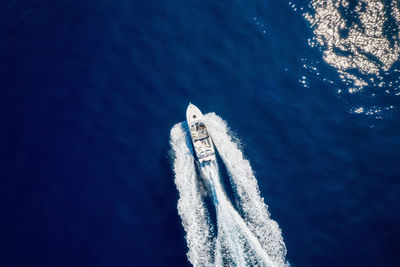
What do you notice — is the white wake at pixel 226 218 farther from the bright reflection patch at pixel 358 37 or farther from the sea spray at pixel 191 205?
the bright reflection patch at pixel 358 37

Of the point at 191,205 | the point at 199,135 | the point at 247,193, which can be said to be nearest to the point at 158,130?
the point at 199,135

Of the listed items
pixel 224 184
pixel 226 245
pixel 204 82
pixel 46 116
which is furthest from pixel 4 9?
pixel 226 245

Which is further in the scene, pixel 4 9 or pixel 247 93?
pixel 4 9

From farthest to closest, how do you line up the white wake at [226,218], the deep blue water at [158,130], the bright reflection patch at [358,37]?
the bright reflection patch at [358,37]
the deep blue water at [158,130]
the white wake at [226,218]

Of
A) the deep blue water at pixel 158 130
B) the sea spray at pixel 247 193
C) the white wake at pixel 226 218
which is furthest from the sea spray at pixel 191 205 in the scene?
the sea spray at pixel 247 193

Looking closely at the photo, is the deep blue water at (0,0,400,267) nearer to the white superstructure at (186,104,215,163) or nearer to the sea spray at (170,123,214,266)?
the sea spray at (170,123,214,266)

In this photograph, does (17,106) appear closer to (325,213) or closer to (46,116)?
(46,116)
